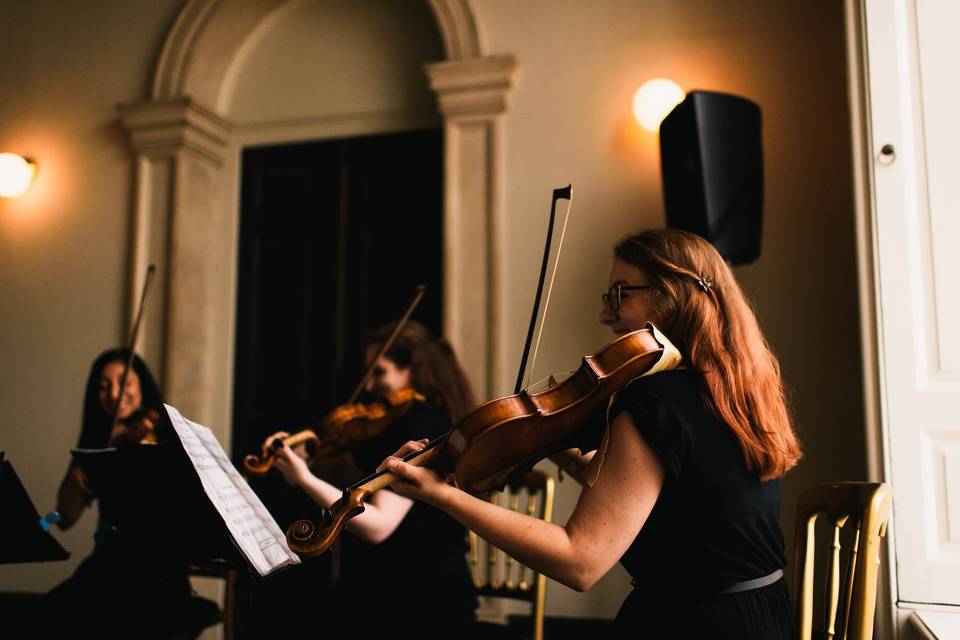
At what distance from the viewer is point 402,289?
13.0 feet

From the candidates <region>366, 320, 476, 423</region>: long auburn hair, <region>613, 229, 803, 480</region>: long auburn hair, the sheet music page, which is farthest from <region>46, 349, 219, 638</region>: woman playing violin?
<region>613, 229, 803, 480</region>: long auburn hair

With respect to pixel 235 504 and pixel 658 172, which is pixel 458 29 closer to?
pixel 658 172

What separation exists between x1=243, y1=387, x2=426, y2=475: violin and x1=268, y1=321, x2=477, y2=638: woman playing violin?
2 cm

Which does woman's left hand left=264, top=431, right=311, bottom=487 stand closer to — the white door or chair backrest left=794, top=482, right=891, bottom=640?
chair backrest left=794, top=482, right=891, bottom=640

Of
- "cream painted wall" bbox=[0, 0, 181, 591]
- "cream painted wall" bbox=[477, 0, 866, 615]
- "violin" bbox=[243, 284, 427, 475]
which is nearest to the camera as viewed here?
"violin" bbox=[243, 284, 427, 475]

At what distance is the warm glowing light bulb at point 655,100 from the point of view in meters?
3.36

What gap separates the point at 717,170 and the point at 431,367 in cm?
116

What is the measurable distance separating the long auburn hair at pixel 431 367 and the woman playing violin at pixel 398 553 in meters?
0.05

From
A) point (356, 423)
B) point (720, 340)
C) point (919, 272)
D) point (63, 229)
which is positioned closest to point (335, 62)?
point (63, 229)

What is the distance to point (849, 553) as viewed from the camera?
1.58 metres

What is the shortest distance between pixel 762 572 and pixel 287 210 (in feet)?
10.7

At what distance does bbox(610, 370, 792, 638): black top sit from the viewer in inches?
54.5

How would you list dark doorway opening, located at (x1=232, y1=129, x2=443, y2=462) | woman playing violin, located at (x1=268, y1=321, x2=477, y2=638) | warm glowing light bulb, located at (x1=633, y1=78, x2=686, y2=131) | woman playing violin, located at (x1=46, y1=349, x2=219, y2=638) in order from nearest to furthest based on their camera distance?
woman playing violin, located at (x1=268, y1=321, x2=477, y2=638), woman playing violin, located at (x1=46, y1=349, x2=219, y2=638), warm glowing light bulb, located at (x1=633, y1=78, x2=686, y2=131), dark doorway opening, located at (x1=232, y1=129, x2=443, y2=462)

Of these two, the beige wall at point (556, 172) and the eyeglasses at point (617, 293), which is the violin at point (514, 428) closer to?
the eyeglasses at point (617, 293)
